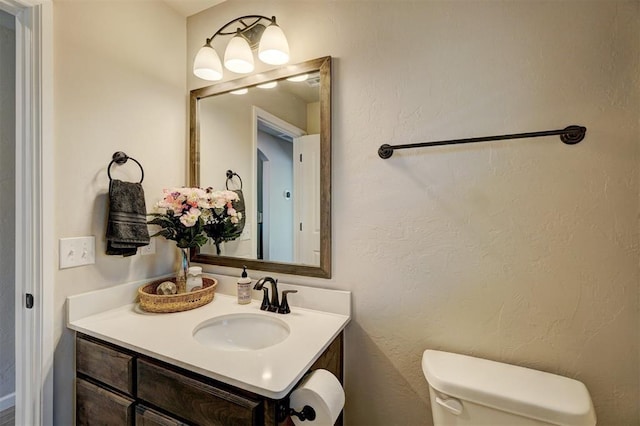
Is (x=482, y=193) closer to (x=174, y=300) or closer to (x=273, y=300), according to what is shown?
(x=273, y=300)

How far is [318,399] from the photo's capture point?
800mm

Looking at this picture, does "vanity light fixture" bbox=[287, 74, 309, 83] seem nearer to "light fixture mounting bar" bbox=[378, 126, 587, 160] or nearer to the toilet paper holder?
"light fixture mounting bar" bbox=[378, 126, 587, 160]

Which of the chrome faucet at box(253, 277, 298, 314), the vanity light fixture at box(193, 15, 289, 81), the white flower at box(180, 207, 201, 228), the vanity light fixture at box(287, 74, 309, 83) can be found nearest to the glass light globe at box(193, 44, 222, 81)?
the vanity light fixture at box(193, 15, 289, 81)

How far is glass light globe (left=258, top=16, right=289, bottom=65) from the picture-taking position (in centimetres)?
124

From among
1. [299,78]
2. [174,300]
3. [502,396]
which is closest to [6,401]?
[174,300]

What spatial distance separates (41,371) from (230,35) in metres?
1.70

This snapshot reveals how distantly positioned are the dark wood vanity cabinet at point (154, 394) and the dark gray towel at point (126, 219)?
14.8 inches

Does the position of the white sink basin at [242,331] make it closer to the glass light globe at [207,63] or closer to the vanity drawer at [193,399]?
the vanity drawer at [193,399]

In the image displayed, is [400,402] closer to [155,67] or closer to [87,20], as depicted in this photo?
[155,67]

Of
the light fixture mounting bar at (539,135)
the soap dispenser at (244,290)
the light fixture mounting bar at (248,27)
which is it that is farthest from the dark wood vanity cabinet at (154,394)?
the light fixture mounting bar at (248,27)

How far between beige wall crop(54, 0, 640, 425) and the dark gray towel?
0.07m

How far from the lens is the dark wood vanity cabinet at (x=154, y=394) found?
80 cm

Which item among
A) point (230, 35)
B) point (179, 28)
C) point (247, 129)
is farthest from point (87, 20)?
point (247, 129)

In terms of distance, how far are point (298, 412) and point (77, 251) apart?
109 centimetres
